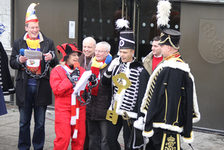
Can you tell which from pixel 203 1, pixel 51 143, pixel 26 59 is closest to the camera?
pixel 26 59

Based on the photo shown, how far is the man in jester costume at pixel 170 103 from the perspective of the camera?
4.25 m

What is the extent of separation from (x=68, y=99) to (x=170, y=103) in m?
→ 1.61

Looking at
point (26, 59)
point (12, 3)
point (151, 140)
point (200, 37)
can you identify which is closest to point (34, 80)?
point (26, 59)

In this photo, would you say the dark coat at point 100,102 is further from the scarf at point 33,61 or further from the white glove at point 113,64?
the scarf at point 33,61

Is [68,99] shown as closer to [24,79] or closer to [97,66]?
[97,66]

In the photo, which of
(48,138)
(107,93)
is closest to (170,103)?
(107,93)

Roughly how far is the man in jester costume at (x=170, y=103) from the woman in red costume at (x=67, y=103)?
1.23 m

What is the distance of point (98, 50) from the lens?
555cm

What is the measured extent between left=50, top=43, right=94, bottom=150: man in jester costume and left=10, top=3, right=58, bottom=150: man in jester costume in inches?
20.5

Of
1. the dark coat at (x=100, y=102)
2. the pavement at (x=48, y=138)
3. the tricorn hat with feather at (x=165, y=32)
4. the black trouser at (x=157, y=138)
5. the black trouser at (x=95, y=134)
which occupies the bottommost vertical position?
the pavement at (x=48, y=138)

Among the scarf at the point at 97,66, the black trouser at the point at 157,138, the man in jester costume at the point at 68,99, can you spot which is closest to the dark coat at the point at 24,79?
the man in jester costume at the point at 68,99

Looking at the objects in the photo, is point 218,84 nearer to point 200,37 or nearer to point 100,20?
point 200,37

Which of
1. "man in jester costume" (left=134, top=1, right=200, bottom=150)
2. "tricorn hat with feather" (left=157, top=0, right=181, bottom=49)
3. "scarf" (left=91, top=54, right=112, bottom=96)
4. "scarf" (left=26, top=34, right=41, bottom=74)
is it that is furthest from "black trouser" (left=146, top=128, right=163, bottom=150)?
"scarf" (left=26, top=34, right=41, bottom=74)

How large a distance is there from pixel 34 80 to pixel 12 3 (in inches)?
163
